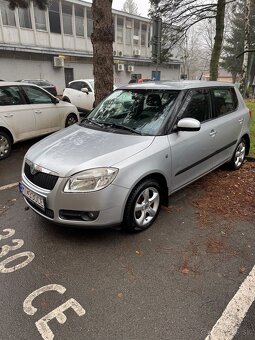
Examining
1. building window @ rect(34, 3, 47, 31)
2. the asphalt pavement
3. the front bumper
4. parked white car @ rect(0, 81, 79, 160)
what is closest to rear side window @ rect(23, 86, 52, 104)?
parked white car @ rect(0, 81, 79, 160)

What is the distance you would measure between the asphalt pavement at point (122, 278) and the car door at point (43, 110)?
3.51 meters

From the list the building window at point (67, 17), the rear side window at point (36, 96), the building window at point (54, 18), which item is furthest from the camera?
the building window at point (67, 17)

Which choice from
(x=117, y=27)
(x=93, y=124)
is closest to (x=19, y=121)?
(x=93, y=124)

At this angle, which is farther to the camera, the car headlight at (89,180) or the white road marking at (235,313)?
the car headlight at (89,180)

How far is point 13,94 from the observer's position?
6355 millimetres

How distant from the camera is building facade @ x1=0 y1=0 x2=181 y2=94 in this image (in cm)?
2178

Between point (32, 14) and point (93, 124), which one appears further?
point (32, 14)

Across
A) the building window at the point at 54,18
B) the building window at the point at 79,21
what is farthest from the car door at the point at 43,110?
the building window at the point at 79,21

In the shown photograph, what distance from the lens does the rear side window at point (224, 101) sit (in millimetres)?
4387

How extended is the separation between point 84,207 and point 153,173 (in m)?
0.89

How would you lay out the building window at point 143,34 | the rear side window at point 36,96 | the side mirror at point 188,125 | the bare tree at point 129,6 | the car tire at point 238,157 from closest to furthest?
1. the side mirror at point 188,125
2. the car tire at point 238,157
3. the rear side window at point 36,96
4. the building window at point 143,34
5. the bare tree at point 129,6

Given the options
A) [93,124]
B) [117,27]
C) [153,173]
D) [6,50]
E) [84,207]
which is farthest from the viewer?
[117,27]

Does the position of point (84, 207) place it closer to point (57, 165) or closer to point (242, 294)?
point (57, 165)

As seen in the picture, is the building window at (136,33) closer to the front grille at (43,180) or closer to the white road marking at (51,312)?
the front grille at (43,180)
